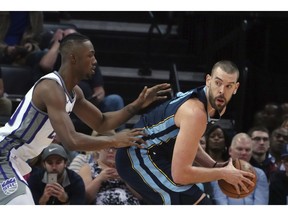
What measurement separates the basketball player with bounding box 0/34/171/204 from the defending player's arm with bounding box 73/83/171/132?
13 cm

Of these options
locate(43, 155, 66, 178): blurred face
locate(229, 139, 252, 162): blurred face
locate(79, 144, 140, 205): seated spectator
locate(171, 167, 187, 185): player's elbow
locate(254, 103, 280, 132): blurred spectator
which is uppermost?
locate(254, 103, 280, 132): blurred spectator

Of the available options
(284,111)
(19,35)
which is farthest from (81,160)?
(284,111)

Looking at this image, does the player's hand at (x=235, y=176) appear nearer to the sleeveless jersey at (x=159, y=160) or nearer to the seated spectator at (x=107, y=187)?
the sleeveless jersey at (x=159, y=160)

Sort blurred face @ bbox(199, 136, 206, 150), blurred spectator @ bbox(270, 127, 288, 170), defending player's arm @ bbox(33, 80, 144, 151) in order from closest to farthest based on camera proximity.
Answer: defending player's arm @ bbox(33, 80, 144, 151)
blurred face @ bbox(199, 136, 206, 150)
blurred spectator @ bbox(270, 127, 288, 170)

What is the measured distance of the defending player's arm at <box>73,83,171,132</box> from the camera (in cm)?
577

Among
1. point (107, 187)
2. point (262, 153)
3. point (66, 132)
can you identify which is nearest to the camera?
point (66, 132)

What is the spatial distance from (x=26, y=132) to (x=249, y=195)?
2.61 m

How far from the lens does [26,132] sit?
17.5ft

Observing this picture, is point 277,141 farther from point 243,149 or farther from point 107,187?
point 107,187

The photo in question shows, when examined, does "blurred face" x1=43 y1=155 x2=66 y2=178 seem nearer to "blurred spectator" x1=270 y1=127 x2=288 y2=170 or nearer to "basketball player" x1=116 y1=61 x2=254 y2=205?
"basketball player" x1=116 y1=61 x2=254 y2=205

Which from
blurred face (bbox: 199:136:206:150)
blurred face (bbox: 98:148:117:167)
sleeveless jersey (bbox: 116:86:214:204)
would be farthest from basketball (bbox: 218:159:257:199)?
blurred face (bbox: 199:136:206:150)
